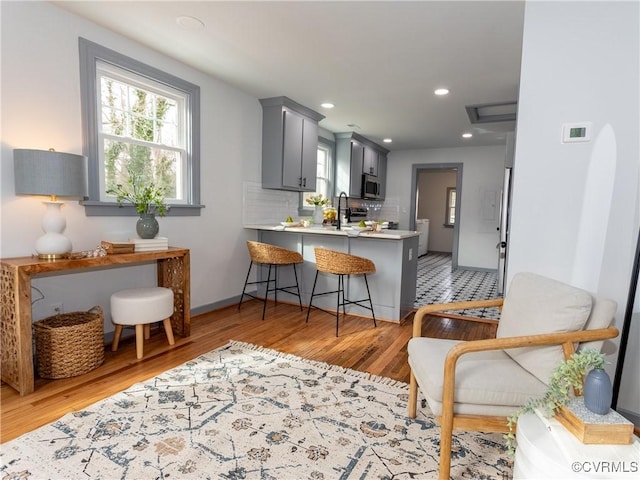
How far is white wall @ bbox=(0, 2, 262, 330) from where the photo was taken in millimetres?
2348

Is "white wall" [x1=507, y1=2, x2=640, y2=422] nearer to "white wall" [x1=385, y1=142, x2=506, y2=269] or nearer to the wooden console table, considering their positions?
the wooden console table

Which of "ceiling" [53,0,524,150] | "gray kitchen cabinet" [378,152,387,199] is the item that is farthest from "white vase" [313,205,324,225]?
"gray kitchen cabinet" [378,152,387,199]

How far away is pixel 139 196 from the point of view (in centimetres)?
313

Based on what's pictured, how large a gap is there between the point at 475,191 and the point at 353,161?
2643 mm

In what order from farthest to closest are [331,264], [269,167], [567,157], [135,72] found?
[269,167]
[331,264]
[135,72]
[567,157]

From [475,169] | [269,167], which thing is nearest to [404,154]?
[475,169]

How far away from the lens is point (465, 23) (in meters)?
2.54

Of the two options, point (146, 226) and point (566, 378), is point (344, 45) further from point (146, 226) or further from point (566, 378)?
point (566, 378)

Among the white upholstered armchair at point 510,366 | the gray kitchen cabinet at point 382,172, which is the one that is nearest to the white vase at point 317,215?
the gray kitchen cabinet at point 382,172

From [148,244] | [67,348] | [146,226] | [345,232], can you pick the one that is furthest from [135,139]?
[345,232]

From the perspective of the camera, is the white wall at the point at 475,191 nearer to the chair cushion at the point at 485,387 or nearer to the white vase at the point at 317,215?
the white vase at the point at 317,215

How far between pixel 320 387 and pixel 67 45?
2.96 metres

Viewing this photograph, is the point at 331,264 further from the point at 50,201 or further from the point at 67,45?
the point at 67,45

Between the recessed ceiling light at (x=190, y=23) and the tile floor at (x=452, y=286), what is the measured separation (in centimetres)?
357
